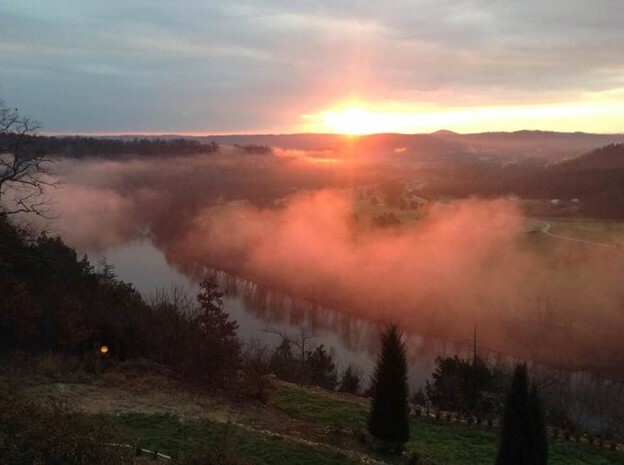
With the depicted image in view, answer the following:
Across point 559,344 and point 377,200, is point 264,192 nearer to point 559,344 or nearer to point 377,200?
point 377,200

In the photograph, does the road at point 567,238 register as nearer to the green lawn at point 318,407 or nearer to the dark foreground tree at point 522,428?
the green lawn at point 318,407

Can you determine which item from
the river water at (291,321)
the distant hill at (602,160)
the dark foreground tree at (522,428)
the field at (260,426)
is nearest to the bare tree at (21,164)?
the field at (260,426)

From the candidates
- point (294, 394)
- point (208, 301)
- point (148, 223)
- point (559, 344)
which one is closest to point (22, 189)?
point (208, 301)

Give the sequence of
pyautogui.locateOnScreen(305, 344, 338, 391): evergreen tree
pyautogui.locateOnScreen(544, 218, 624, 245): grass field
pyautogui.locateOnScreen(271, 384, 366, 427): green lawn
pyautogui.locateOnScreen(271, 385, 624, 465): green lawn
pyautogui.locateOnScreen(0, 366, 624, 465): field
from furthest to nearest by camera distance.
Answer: pyautogui.locateOnScreen(544, 218, 624, 245): grass field < pyautogui.locateOnScreen(305, 344, 338, 391): evergreen tree < pyautogui.locateOnScreen(271, 384, 366, 427): green lawn < pyautogui.locateOnScreen(271, 385, 624, 465): green lawn < pyautogui.locateOnScreen(0, 366, 624, 465): field

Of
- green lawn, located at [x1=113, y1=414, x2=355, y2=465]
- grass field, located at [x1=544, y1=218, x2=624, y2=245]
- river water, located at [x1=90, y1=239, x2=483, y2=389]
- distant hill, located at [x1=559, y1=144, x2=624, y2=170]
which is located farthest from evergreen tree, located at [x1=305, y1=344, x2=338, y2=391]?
distant hill, located at [x1=559, y1=144, x2=624, y2=170]

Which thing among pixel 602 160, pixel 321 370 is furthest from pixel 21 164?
pixel 602 160

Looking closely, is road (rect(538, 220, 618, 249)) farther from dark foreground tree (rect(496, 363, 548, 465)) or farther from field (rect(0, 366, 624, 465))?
dark foreground tree (rect(496, 363, 548, 465))

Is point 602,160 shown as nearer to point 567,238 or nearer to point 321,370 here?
point 567,238
